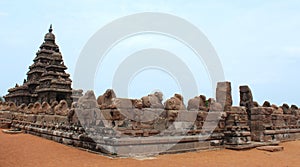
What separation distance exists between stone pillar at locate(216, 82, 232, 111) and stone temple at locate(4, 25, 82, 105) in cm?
1538

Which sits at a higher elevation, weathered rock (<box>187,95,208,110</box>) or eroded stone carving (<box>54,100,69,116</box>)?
weathered rock (<box>187,95,208,110</box>)

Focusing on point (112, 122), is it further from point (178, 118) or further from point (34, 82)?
point (34, 82)

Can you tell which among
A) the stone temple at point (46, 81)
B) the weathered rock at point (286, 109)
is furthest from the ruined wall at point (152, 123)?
the stone temple at point (46, 81)

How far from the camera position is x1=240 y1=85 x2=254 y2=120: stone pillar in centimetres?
1326

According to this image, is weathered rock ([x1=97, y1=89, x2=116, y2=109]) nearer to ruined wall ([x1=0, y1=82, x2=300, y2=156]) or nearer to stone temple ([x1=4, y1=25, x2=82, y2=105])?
ruined wall ([x1=0, y1=82, x2=300, y2=156])

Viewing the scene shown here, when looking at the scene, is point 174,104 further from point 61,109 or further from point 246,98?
point 246,98

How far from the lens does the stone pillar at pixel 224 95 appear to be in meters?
12.1

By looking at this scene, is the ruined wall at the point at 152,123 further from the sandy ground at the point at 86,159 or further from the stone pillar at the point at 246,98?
the sandy ground at the point at 86,159

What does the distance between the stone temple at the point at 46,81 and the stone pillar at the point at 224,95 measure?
15379 millimetres

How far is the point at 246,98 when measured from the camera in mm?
13352

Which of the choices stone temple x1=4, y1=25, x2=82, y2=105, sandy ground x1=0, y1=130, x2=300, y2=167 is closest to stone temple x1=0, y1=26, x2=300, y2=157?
sandy ground x1=0, y1=130, x2=300, y2=167

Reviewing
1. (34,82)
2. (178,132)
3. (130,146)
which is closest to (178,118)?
(178,132)

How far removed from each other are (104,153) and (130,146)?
0.84 metres

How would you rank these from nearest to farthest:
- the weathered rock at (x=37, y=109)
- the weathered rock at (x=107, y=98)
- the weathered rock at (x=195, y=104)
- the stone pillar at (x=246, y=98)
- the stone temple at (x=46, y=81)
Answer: the weathered rock at (x=107, y=98) < the weathered rock at (x=195, y=104) < the stone pillar at (x=246, y=98) < the weathered rock at (x=37, y=109) < the stone temple at (x=46, y=81)
